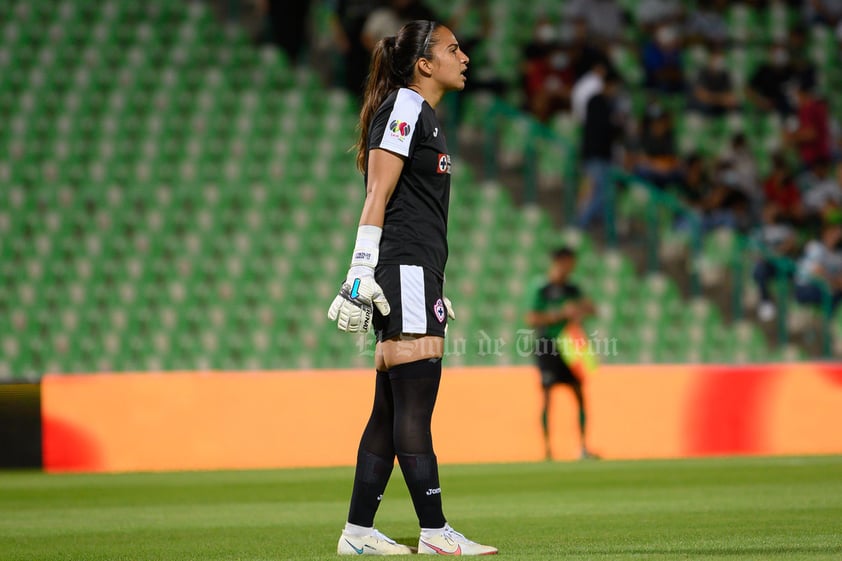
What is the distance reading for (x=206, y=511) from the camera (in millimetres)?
8039

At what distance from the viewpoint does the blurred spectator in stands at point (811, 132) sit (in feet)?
56.9

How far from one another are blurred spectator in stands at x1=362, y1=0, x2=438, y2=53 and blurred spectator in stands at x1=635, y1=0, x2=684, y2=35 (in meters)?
3.71

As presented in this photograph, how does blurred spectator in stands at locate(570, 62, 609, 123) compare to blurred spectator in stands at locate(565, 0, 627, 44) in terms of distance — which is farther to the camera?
blurred spectator in stands at locate(565, 0, 627, 44)

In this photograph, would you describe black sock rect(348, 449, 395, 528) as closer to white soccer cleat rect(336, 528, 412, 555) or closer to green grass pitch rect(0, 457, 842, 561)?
white soccer cleat rect(336, 528, 412, 555)

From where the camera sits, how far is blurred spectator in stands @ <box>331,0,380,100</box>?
16.2 meters

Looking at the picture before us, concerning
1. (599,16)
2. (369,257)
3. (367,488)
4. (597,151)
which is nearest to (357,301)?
(369,257)

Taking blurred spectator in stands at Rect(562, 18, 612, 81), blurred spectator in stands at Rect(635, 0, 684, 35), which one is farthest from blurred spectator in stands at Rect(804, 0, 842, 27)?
blurred spectator in stands at Rect(562, 18, 612, 81)

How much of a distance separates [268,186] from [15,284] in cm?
320

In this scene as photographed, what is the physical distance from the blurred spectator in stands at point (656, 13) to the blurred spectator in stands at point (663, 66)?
432mm

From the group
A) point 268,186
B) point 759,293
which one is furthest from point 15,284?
point 759,293

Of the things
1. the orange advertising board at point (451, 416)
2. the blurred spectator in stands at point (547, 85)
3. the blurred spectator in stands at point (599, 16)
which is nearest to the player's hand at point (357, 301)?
the orange advertising board at point (451, 416)

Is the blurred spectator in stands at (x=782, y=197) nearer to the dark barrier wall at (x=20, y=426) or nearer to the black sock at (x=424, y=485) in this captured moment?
the dark barrier wall at (x=20, y=426)

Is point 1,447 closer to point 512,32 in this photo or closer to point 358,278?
point 358,278

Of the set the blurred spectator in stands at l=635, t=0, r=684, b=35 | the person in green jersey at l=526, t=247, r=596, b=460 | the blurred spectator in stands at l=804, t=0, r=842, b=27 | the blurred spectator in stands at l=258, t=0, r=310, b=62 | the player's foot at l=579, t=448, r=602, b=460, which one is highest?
the blurred spectator in stands at l=804, t=0, r=842, b=27
